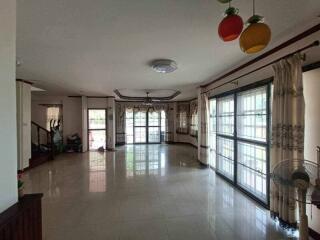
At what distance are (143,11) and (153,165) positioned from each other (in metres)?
4.92

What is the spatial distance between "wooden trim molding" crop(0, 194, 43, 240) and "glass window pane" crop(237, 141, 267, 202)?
3.27 metres

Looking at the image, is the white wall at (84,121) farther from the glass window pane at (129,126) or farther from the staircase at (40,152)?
the glass window pane at (129,126)

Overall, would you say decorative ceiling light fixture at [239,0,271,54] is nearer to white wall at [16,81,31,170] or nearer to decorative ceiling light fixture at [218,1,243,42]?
decorative ceiling light fixture at [218,1,243,42]

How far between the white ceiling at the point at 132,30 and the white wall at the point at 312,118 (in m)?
0.67

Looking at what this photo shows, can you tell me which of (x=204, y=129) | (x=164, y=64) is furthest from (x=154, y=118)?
(x=164, y=64)

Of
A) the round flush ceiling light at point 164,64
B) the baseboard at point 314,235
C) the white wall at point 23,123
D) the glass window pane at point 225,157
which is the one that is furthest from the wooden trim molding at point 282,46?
the white wall at point 23,123

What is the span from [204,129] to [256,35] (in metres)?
4.78

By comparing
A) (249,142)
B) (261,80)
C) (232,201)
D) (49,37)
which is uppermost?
(49,37)

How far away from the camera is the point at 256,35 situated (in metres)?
1.21

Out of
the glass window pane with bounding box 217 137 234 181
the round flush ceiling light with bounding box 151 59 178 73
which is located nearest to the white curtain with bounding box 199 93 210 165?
the glass window pane with bounding box 217 137 234 181

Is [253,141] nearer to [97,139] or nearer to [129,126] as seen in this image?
[97,139]

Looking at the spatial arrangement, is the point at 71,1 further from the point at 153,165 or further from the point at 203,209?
the point at 153,165

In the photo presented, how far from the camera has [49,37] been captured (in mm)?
2480

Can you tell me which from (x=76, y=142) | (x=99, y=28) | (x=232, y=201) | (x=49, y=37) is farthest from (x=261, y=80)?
(x=76, y=142)
